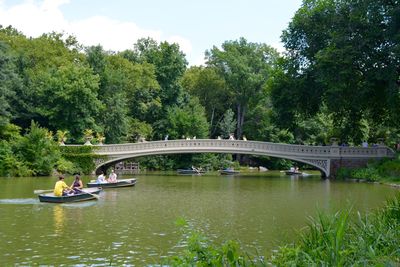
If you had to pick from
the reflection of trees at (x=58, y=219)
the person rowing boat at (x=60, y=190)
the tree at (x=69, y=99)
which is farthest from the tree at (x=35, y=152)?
the reflection of trees at (x=58, y=219)

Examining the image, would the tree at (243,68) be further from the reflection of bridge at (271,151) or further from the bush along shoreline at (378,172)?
the bush along shoreline at (378,172)

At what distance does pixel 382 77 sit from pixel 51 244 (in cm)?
1725

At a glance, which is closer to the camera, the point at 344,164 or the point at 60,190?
the point at 60,190

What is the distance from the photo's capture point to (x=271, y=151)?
40750 millimetres

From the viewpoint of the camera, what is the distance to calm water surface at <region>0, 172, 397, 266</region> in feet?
36.5

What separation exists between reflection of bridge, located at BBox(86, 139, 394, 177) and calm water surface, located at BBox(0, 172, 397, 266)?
1475cm

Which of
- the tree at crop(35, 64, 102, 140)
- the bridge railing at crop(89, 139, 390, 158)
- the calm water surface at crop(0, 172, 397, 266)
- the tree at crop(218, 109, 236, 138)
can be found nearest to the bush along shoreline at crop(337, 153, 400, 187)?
the bridge railing at crop(89, 139, 390, 158)

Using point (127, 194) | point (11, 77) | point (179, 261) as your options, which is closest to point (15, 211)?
point (127, 194)

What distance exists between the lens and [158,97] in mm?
54031

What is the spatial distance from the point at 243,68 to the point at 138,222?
44.2 metres

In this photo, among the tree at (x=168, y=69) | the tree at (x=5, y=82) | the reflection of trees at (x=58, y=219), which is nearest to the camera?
the reflection of trees at (x=58, y=219)

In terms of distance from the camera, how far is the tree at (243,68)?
5856 centimetres

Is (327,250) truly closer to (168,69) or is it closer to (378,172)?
(378,172)

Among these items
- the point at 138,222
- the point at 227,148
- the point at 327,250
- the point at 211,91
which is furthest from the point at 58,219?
the point at 211,91
